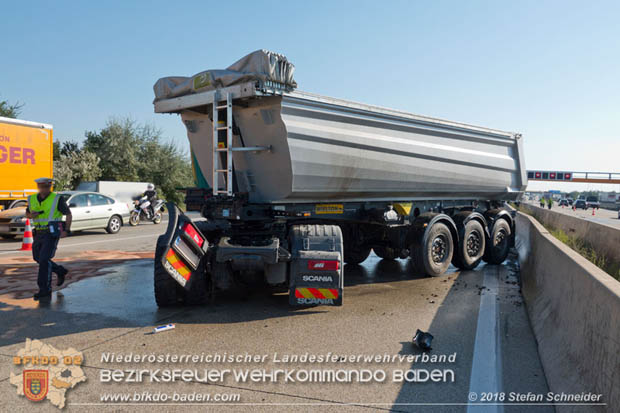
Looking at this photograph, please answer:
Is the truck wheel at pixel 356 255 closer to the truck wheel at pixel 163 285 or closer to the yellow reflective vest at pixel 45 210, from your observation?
the truck wheel at pixel 163 285

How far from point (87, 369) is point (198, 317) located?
1.77 meters

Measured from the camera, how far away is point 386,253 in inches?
412

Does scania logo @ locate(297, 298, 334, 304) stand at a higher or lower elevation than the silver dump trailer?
lower

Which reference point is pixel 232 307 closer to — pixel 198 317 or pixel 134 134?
pixel 198 317

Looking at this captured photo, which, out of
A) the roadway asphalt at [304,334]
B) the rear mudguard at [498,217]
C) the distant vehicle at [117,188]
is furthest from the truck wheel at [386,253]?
the distant vehicle at [117,188]

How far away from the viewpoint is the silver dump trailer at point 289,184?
19.5 ft

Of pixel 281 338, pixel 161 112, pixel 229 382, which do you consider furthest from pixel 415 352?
pixel 161 112

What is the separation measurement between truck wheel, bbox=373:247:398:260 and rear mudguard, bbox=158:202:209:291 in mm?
5276

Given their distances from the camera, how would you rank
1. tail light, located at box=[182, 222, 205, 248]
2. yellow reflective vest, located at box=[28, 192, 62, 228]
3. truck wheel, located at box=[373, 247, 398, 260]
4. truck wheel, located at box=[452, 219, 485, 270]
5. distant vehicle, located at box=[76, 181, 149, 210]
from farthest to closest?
distant vehicle, located at box=[76, 181, 149, 210]
truck wheel, located at box=[373, 247, 398, 260]
truck wheel, located at box=[452, 219, 485, 270]
yellow reflective vest, located at box=[28, 192, 62, 228]
tail light, located at box=[182, 222, 205, 248]

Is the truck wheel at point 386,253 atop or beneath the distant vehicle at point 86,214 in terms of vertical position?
beneath

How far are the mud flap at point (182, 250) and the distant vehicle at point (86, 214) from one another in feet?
30.5

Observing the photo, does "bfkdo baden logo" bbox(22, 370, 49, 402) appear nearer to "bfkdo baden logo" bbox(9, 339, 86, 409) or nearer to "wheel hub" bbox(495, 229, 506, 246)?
"bfkdo baden logo" bbox(9, 339, 86, 409)

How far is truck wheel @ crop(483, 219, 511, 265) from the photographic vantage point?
10.2 meters

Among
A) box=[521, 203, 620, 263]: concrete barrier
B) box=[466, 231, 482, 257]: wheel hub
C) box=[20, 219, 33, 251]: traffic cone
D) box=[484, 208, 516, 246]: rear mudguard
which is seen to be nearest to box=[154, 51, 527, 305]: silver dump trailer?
box=[466, 231, 482, 257]: wheel hub
